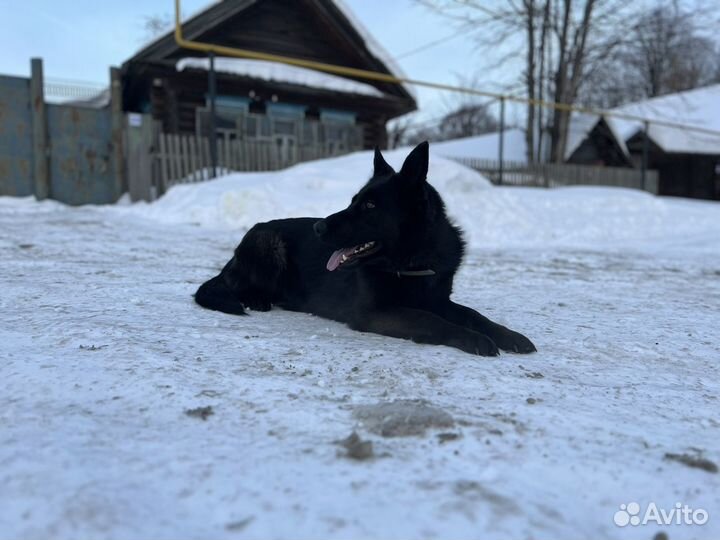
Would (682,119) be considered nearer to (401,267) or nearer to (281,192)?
(281,192)

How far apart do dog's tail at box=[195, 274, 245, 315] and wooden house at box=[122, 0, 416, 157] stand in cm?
1045

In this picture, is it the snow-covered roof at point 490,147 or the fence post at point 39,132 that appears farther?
the snow-covered roof at point 490,147

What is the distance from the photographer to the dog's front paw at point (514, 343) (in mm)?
2363

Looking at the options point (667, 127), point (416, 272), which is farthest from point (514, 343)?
point (667, 127)

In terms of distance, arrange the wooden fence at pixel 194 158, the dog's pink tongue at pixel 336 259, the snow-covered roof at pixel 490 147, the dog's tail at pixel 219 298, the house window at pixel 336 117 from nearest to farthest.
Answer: the dog's pink tongue at pixel 336 259 < the dog's tail at pixel 219 298 < the wooden fence at pixel 194 158 < the house window at pixel 336 117 < the snow-covered roof at pixel 490 147

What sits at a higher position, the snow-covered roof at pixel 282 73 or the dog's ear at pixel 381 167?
the snow-covered roof at pixel 282 73

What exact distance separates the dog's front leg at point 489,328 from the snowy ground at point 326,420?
118 mm

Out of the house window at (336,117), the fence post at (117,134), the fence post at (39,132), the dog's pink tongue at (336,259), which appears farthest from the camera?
the house window at (336,117)

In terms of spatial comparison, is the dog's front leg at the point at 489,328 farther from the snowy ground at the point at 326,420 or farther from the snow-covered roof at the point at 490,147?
the snow-covered roof at the point at 490,147

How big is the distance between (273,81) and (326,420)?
13.6 metres

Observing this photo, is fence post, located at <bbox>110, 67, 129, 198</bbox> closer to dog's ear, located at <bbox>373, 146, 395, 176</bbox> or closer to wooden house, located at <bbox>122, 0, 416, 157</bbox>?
wooden house, located at <bbox>122, 0, 416, 157</bbox>

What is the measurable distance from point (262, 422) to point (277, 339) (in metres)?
0.95

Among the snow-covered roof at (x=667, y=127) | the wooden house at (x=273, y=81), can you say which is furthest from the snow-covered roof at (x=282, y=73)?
the snow-covered roof at (x=667, y=127)

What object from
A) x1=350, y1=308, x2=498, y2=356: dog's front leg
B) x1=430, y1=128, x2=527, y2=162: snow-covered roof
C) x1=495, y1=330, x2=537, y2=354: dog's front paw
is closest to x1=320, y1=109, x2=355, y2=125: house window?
x1=430, y1=128, x2=527, y2=162: snow-covered roof
